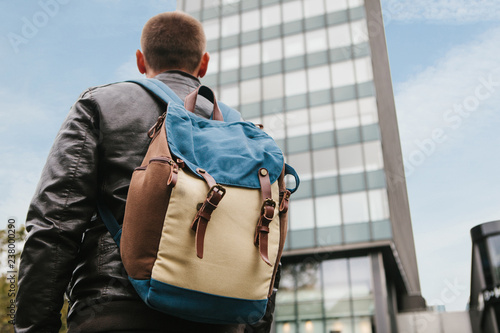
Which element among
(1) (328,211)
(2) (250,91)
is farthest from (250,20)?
(1) (328,211)

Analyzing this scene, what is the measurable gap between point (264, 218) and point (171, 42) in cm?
105

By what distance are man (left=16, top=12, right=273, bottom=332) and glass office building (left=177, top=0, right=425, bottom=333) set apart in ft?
84.4

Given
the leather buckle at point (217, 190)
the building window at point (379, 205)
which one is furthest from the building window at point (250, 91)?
the leather buckle at point (217, 190)

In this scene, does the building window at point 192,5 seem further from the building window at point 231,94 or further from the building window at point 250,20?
the building window at point 231,94

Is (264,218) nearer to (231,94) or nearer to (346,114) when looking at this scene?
(346,114)

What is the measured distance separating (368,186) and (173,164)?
87.9 feet

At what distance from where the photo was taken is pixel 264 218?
1.64 metres

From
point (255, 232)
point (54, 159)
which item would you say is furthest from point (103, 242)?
point (255, 232)

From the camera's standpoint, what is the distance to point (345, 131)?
2948 centimetres

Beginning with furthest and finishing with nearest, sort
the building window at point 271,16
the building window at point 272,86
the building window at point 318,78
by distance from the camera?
1. the building window at point 271,16
2. the building window at point 272,86
3. the building window at point 318,78

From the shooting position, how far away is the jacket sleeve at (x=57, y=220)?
1.58 meters

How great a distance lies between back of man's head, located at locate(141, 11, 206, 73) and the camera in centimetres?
226

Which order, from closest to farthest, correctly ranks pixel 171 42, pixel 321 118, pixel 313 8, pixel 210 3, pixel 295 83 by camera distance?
1. pixel 171 42
2. pixel 321 118
3. pixel 295 83
4. pixel 313 8
5. pixel 210 3

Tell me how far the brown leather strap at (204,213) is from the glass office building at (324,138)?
85.2 ft
